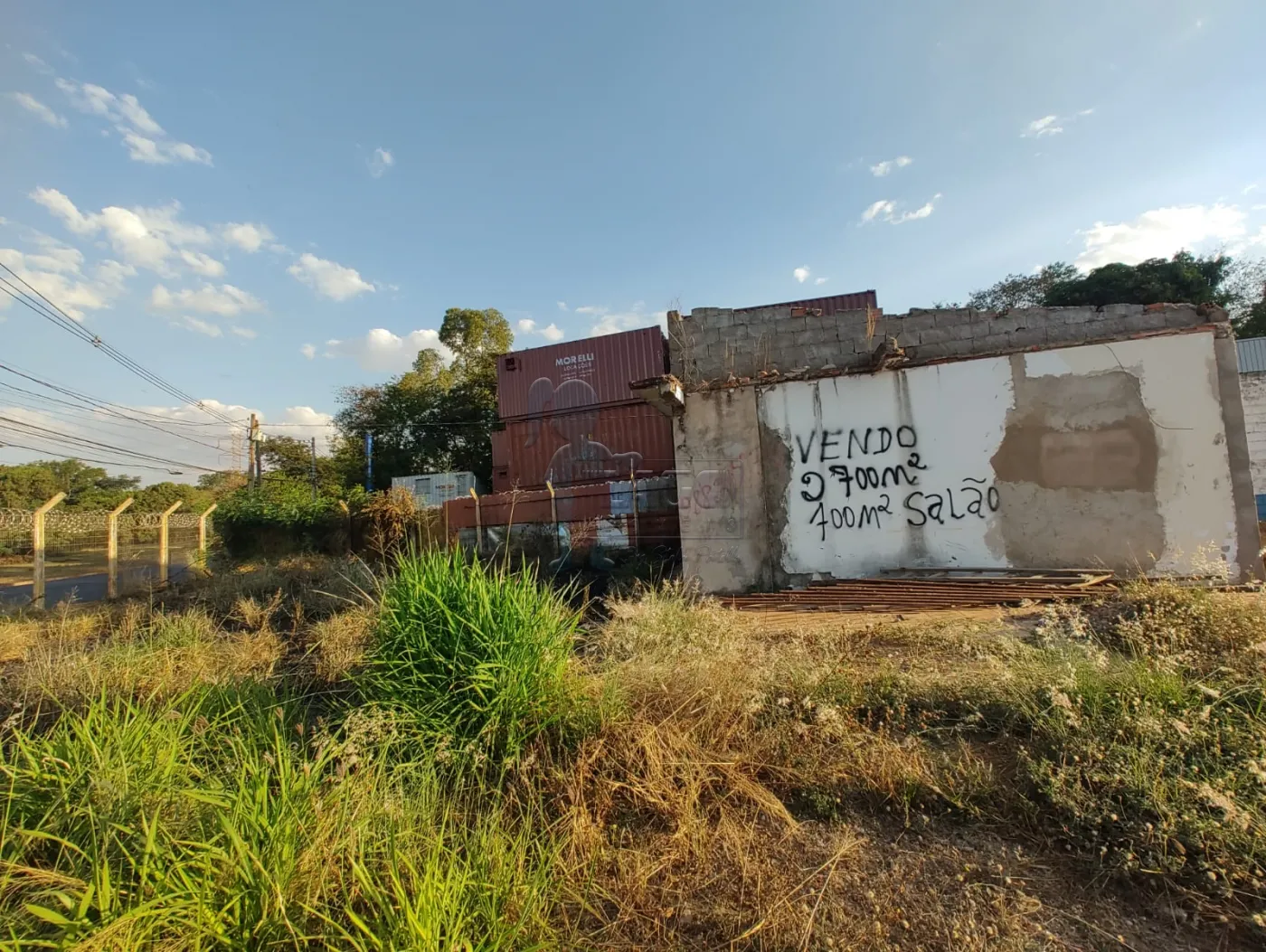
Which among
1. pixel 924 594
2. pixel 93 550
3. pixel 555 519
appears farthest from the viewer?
pixel 93 550

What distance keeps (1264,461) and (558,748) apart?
21.0 meters

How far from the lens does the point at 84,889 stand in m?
1.71

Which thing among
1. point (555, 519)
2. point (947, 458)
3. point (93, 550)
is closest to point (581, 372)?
point (555, 519)

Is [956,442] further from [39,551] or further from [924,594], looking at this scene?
[39,551]

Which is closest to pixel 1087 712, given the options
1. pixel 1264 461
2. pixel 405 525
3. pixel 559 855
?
pixel 559 855

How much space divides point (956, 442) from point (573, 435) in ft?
37.6

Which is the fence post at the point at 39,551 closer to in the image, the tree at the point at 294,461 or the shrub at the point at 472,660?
the shrub at the point at 472,660

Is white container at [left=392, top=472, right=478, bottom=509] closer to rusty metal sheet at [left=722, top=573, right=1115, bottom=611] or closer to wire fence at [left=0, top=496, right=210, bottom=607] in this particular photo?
wire fence at [left=0, top=496, right=210, bottom=607]

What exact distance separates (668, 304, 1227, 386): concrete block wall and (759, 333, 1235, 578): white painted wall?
0.92 feet

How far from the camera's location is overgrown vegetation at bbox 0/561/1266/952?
69.3 inches

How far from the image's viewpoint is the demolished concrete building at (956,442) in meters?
6.51

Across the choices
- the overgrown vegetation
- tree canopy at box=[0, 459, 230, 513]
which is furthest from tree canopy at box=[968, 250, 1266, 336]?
tree canopy at box=[0, 459, 230, 513]

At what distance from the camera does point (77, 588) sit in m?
11.6

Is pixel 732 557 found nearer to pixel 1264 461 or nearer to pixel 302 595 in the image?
pixel 302 595
